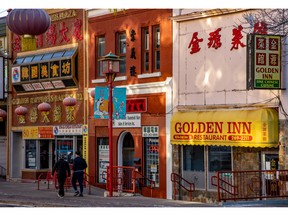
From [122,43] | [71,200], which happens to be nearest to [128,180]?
[71,200]

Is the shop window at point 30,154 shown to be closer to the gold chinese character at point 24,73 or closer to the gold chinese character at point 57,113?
the gold chinese character at point 57,113

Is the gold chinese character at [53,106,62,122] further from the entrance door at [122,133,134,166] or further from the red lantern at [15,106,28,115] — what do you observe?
the entrance door at [122,133,134,166]

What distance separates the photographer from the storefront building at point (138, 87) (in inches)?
1155

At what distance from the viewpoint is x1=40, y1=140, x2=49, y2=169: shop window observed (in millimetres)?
36719

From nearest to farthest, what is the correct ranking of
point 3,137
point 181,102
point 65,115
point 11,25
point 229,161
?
point 11,25 → point 229,161 → point 181,102 → point 65,115 → point 3,137

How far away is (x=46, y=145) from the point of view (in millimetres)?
36719

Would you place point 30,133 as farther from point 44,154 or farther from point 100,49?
point 100,49

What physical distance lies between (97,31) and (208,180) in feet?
28.3

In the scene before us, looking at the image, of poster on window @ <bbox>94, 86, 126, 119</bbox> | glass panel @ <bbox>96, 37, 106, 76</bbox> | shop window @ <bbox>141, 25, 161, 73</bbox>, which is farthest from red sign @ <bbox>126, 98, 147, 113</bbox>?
poster on window @ <bbox>94, 86, 126, 119</bbox>

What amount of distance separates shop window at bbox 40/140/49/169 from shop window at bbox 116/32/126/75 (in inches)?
274

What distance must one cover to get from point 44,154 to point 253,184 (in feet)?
46.5

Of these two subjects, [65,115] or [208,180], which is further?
[65,115]

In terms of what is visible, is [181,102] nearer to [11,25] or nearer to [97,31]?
[97,31]

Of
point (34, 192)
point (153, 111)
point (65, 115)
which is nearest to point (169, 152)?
point (153, 111)
